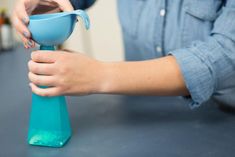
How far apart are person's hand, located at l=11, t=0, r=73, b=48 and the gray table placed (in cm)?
18

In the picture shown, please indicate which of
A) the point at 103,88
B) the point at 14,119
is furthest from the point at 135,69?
the point at 14,119

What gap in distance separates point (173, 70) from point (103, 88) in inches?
4.7

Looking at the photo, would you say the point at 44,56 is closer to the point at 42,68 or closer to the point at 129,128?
the point at 42,68

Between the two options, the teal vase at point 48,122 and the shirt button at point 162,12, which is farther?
the shirt button at point 162,12

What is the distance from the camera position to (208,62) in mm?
566

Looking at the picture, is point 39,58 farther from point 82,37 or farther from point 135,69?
point 82,37

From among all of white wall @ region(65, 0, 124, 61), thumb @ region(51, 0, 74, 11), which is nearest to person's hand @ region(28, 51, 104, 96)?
thumb @ region(51, 0, 74, 11)

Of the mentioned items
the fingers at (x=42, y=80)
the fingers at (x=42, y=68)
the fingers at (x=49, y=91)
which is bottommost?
the fingers at (x=49, y=91)

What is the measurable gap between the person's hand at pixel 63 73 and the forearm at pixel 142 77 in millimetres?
18

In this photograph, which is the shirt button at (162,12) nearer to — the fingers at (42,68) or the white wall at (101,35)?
the fingers at (42,68)

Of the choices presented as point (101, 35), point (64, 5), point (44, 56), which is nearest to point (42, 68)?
point (44, 56)

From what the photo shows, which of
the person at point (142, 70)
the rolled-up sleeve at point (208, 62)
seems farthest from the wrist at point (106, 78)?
the rolled-up sleeve at point (208, 62)

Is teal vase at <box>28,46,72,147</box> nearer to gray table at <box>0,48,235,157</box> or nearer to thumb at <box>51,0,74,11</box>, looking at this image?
gray table at <box>0,48,235,157</box>

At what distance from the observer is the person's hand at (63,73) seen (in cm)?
53
